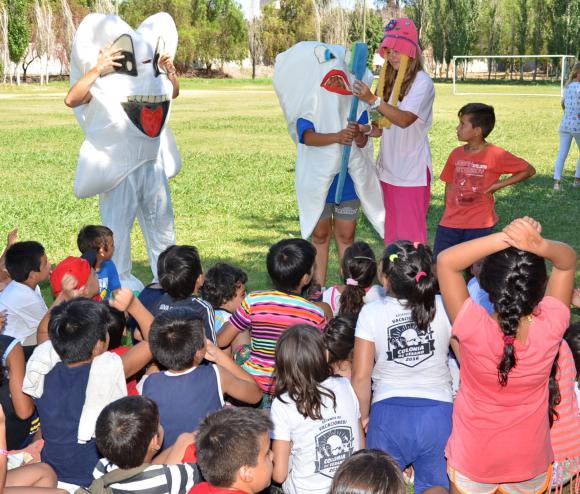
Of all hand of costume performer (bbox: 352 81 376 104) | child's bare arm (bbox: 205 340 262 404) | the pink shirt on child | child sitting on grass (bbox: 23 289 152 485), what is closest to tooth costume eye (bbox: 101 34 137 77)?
hand of costume performer (bbox: 352 81 376 104)

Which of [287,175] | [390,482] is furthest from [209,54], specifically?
[390,482]

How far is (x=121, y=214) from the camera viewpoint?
19.3 feet

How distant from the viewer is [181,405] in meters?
3.07

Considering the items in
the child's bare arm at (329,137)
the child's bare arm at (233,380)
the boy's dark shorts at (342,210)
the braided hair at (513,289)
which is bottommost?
the child's bare arm at (233,380)

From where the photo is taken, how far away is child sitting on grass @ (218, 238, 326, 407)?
3.67m

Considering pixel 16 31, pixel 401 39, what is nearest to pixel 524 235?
pixel 401 39

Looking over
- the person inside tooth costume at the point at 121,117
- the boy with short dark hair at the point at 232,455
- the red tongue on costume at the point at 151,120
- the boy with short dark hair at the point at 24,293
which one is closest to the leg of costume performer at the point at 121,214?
the person inside tooth costume at the point at 121,117

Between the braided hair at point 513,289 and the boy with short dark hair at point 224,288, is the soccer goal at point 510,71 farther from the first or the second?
the braided hair at point 513,289

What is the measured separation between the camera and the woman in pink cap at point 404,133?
5340 millimetres

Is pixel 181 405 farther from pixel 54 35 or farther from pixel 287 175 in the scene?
pixel 54 35

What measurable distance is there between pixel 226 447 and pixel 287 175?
A: 10013 millimetres

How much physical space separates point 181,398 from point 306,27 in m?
70.0

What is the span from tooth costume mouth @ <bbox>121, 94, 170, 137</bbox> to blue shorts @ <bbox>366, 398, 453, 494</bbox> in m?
3.49

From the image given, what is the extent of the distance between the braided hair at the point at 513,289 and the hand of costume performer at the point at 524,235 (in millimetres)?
115
